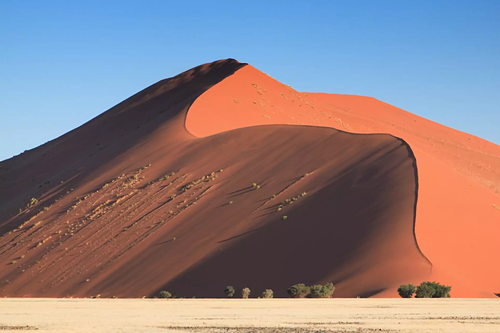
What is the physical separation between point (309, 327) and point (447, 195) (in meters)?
17.6

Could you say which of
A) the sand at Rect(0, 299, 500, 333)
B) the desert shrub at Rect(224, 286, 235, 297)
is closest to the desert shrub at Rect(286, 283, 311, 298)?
Answer: the desert shrub at Rect(224, 286, 235, 297)

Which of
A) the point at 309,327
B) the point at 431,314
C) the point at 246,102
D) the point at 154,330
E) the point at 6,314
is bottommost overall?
the point at 431,314

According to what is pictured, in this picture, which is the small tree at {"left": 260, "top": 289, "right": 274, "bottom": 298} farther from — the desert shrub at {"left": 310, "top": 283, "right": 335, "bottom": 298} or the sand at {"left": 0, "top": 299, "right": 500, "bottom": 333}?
the sand at {"left": 0, "top": 299, "right": 500, "bottom": 333}

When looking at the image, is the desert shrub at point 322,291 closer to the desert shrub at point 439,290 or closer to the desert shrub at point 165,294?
the desert shrub at point 439,290

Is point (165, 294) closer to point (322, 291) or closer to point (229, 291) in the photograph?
point (229, 291)

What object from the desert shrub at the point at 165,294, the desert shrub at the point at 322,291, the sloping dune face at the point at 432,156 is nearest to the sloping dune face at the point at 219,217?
the desert shrub at the point at 165,294

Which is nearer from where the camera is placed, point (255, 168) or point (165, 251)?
point (165, 251)

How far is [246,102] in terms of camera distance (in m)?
56.7

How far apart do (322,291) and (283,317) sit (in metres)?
8.04

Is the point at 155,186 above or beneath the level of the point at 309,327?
above

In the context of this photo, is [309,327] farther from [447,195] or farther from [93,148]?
[93,148]

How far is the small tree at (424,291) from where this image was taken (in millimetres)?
24223

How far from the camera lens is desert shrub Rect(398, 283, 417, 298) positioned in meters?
24.2

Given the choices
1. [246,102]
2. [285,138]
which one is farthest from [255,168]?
[246,102]
